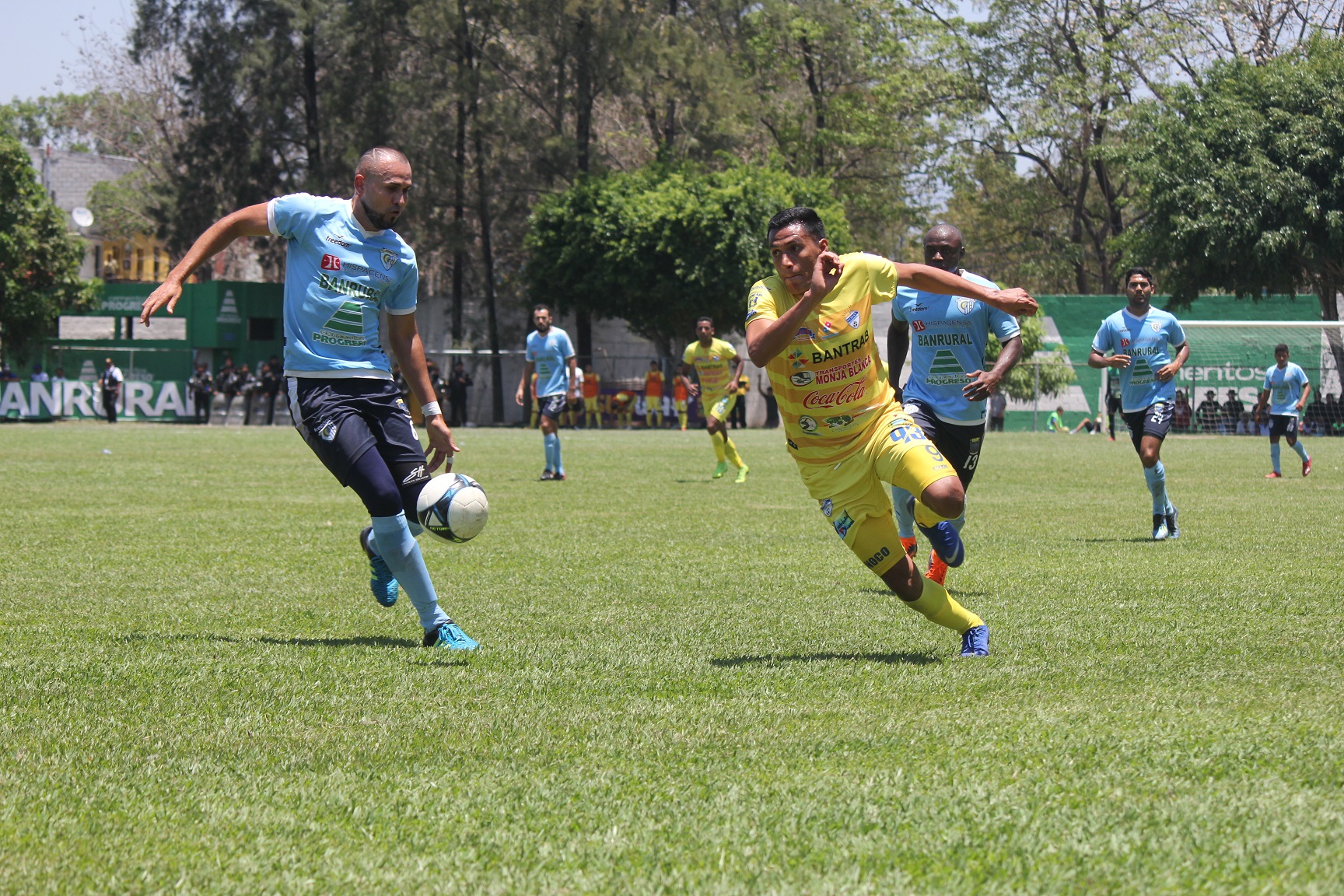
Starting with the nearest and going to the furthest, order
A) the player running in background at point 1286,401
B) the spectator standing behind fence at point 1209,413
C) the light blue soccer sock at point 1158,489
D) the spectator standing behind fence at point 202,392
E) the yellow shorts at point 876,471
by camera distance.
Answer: the yellow shorts at point 876,471 → the light blue soccer sock at point 1158,489 → the player running in background at point 1286,401 → the spectator standing behind fence at point 1209,413 → the spectator standing behind fence at point 202,392

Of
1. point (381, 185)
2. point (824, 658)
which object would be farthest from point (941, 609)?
point (381, 185)

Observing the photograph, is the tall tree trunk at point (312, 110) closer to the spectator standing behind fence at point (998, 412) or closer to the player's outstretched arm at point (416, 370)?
the spectator standing behind fence at point (998, 412)

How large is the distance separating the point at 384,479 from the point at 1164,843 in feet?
12.3

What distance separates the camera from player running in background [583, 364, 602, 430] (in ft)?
138

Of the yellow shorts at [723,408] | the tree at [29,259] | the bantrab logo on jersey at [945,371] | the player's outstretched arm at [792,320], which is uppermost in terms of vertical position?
the tree at [29,259]

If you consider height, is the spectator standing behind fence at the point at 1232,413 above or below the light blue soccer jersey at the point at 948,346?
below

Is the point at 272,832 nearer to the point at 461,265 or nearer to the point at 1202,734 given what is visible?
the point at 1202,734

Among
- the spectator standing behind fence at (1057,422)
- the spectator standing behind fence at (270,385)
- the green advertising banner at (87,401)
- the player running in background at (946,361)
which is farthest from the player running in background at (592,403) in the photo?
the player running in background at (946,361)

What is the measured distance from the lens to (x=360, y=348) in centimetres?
627

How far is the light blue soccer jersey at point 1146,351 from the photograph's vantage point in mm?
11648

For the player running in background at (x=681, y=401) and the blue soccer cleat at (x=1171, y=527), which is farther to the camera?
the player running in background at (x=681, y=401)

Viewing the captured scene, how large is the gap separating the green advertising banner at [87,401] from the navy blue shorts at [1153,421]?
3713 cm

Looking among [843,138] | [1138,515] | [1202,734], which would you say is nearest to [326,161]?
[843,138]

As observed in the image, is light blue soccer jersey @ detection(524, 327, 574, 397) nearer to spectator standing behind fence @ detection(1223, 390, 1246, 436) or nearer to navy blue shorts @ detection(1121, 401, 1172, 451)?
navy blue shorts @ detection(1121, 401, 1172, 451)
